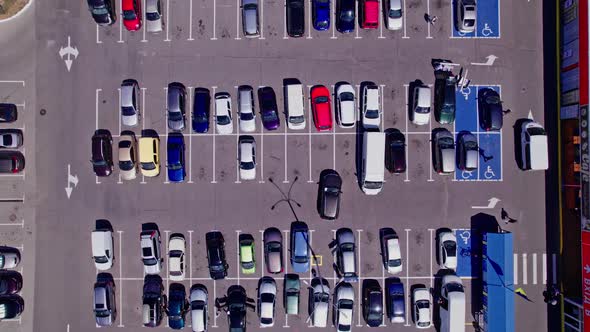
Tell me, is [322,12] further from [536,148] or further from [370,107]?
[536,148]

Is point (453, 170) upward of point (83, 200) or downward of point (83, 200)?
upward

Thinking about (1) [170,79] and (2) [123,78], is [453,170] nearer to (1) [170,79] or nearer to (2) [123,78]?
(1) [170,79]

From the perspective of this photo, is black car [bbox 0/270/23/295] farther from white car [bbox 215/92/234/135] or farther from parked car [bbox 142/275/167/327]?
white car [bbox 215/92/234/135]

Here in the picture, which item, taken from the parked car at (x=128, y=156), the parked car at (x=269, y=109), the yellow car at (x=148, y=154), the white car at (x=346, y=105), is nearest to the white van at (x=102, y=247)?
the parked car at (x=128, y=156)

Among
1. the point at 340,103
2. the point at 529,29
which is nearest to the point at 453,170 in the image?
the point at 340,103

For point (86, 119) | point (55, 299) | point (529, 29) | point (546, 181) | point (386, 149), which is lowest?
Result: point (55, 299)
